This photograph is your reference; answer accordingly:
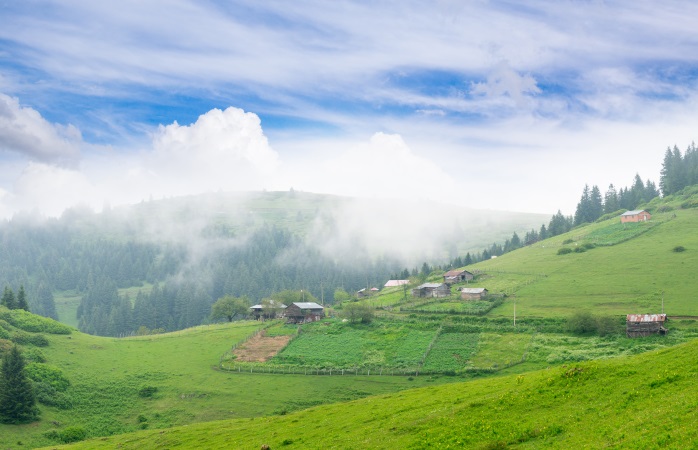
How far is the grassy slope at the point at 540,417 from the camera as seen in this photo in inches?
984

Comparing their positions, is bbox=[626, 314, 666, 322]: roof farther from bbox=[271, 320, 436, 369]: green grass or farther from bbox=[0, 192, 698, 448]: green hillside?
bbox=[271, 320, 436, 369]: green grass

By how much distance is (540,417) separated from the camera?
102 feet

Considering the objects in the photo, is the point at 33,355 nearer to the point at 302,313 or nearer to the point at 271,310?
the point at 302,313

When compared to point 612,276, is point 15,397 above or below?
below

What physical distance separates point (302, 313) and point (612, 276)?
76.6 m

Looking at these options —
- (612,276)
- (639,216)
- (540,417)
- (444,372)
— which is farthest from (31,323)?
(639,216)

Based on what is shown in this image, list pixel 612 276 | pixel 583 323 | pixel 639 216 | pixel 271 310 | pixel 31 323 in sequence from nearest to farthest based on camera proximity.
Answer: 1. pixel 583 323
2. pixel 31 323
3. pixel 612 276
4. pixel 271 310
5. pixel 639 216

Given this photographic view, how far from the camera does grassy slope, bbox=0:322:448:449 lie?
7319cm

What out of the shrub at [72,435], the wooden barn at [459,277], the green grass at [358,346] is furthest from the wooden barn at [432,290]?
the shrub at [72,435]

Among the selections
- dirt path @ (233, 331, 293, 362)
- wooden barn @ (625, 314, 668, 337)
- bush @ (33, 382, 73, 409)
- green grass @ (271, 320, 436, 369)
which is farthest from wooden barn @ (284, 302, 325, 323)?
wooden barn @ (625, 314, 668, 337)

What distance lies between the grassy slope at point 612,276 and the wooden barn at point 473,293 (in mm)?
5784

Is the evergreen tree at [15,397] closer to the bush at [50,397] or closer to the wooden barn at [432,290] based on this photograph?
the bush at [50,397]

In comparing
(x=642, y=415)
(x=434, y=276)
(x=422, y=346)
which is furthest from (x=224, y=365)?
(x=434, y=276)

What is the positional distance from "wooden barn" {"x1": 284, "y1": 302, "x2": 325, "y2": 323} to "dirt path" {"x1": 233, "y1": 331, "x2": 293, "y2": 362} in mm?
14577
